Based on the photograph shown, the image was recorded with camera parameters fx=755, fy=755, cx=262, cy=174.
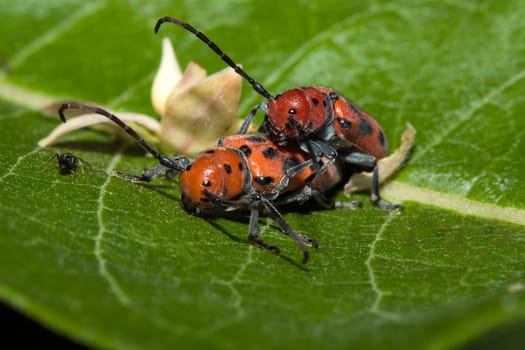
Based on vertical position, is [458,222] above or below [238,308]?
above

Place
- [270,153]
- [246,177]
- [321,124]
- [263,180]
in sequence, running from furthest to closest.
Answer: [321,124] < [270,153] < [263,180] < [246,177]

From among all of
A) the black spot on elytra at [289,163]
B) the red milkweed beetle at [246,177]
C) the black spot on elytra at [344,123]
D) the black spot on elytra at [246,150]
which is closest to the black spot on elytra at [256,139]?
the red milkweed beetle at [246,177]

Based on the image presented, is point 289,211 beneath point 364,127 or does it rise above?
beneath

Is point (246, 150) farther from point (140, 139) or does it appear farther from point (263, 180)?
point (140, 139)

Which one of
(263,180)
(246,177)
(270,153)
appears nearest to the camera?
(246,177)

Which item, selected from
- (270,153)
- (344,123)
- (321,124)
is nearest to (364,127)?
(344,123)

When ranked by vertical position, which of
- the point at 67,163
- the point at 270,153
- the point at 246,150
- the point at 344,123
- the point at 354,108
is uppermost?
the point at 354,108

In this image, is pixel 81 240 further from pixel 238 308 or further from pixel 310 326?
pixel 310 326

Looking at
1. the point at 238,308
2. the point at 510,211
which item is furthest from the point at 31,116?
the point at 510,211
